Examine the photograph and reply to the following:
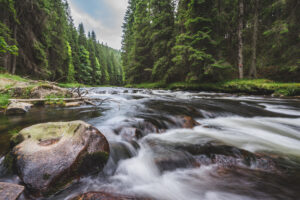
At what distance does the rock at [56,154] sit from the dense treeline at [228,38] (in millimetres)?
9898

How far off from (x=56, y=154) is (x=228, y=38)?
17.1m

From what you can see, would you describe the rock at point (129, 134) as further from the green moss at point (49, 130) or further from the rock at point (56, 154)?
the green moss at point (49, 130)

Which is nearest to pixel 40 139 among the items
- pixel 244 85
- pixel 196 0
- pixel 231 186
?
pixel 231 186

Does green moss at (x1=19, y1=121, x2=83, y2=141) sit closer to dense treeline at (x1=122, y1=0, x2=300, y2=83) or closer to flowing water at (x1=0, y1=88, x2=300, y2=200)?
flowing water at (x1=0, y1=88, x2=300, y2=200)

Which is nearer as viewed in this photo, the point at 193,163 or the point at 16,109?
the point at 193,163

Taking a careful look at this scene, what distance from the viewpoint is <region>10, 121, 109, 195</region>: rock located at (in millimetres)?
1365

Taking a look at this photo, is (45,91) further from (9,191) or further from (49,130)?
(9,191)

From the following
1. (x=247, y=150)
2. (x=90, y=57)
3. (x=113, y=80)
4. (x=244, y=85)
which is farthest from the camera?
(x=113, y=80)

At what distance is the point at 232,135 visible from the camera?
3117mm

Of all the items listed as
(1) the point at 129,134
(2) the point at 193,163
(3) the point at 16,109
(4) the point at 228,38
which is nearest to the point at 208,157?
(2) the point at 193,163

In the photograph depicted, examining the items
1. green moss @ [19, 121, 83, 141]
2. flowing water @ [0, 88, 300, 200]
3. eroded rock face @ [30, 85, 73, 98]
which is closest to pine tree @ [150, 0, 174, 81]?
eroded rock face @ [30, 85, 73, 98]

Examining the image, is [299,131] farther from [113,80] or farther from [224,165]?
[113,80]

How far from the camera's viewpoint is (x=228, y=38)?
1389cm

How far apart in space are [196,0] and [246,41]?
6715 mm
